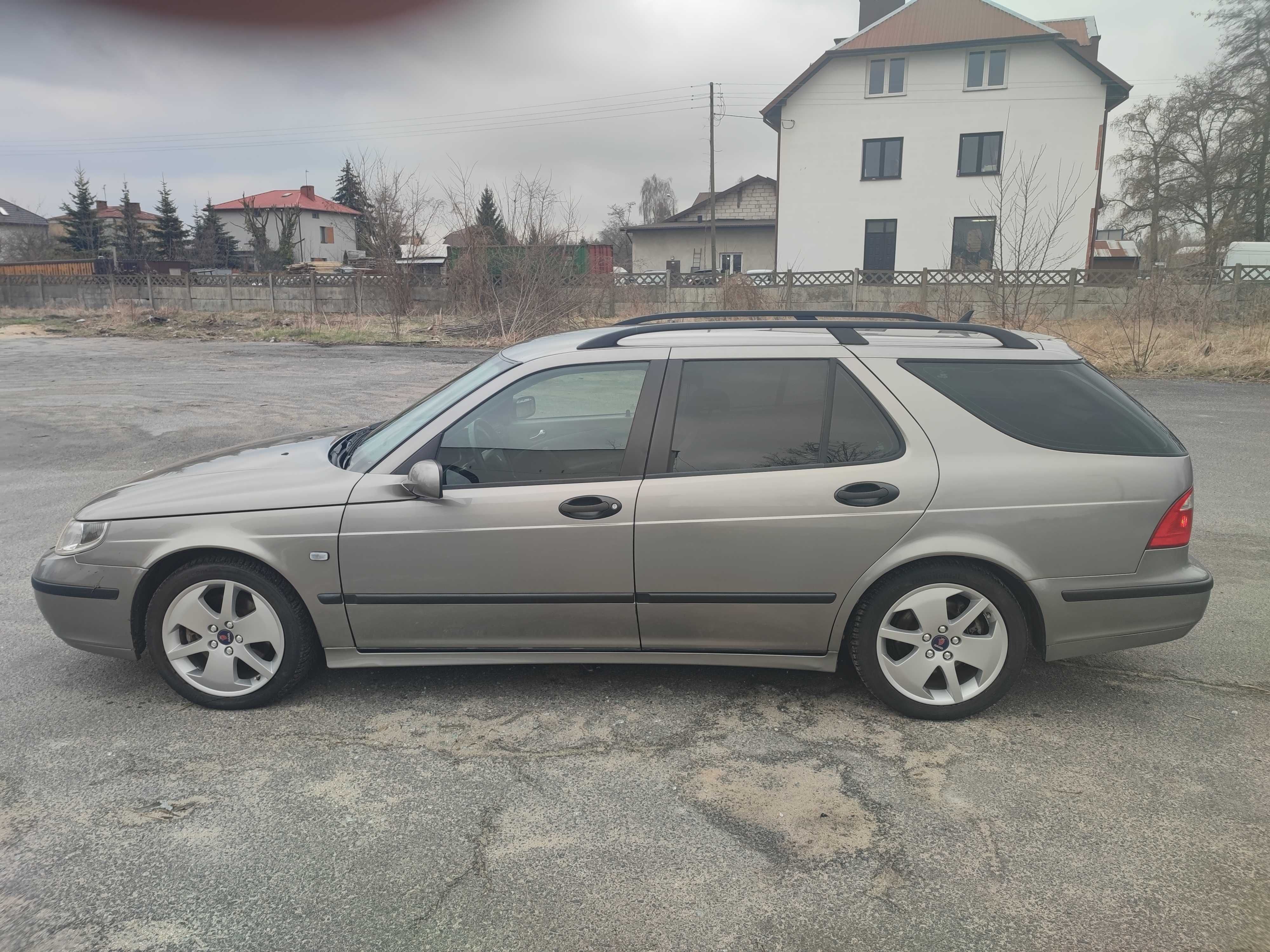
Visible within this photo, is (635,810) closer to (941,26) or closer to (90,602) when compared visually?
(90,602)

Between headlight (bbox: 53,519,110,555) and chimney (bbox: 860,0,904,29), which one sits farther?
chimney (bbox: 860,0,904,29)

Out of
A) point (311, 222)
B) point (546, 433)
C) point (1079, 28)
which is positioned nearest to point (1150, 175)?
point (1079, 28)

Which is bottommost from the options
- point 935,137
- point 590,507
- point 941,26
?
point 590,507

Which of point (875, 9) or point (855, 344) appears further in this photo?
point (875, 9)

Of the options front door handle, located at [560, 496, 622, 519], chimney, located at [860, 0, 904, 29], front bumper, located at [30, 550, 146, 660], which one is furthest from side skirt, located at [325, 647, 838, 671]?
chimney, located at [860, 0, 904, 29]

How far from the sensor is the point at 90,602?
366cm

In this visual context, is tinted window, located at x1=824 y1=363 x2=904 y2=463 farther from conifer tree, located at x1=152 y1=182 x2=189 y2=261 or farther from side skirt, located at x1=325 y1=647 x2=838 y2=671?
conifer tree, located at x1=152 y1=182 x2=189 y2=261

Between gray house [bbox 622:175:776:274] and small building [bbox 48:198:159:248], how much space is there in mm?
38765

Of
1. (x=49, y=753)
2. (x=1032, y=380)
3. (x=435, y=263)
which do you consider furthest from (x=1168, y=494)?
(x=435, y=263)

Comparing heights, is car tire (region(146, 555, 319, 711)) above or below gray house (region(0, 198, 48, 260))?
below

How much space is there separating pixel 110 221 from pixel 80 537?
3107 inches

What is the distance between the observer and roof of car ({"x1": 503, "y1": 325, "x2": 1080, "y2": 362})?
370cm

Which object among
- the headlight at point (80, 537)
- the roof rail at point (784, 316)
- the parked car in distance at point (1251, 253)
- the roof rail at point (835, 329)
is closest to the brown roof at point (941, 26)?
the parked car in distance at point (1251, 253)

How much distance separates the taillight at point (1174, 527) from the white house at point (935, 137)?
1220 inches
